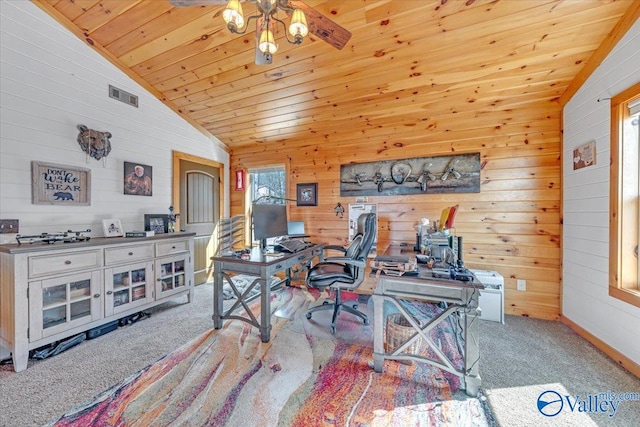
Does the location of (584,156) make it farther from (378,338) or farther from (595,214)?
(378,338)

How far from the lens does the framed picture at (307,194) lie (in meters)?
3.80

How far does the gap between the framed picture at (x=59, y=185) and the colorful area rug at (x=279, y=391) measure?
1.91 metres

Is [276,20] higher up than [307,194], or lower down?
higher up

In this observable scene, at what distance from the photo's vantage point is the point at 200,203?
393 cm

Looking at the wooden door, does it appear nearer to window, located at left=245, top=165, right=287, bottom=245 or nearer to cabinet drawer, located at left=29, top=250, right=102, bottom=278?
window, located at left=245, top=165, right=287, bottom=245

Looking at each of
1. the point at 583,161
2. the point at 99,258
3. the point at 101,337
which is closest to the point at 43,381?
the point at 101,337

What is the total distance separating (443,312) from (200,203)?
12.0 ft

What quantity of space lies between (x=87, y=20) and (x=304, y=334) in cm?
378

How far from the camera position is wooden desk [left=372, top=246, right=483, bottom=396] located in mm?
1541

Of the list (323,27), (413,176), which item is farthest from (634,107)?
(323,27)

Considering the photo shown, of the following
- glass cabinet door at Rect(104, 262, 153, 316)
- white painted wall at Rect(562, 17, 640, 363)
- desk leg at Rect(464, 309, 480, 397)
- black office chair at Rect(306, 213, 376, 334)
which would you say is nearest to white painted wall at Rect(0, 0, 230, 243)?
glass cabinet door at Rect(104, 262, 153, 316)

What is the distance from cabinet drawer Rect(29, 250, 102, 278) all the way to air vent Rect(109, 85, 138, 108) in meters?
1.86

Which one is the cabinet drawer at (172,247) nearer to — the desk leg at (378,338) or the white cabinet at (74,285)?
the white cabinet at (74,285)
